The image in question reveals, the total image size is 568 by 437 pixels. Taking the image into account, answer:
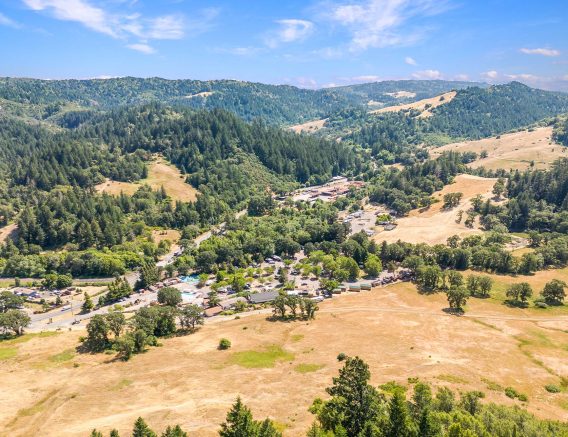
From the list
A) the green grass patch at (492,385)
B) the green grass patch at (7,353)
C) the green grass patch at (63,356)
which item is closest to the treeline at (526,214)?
the green grass patch at (492,385)

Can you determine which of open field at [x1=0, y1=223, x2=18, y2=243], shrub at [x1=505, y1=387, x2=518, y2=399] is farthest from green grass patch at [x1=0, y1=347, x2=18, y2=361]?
shrub at [x1=505, y1=387, x2=518, y2=399]

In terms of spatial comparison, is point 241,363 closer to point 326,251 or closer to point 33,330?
point 33,330

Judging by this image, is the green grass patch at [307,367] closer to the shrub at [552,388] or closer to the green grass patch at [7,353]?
the shrub at [552,388]

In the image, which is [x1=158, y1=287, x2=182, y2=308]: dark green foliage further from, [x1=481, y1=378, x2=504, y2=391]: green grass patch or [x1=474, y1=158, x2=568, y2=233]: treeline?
[x1=474, y1=158, x2=568, y2=233]: treeline

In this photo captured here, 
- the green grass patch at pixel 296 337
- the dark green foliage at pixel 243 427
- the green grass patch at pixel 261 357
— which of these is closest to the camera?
the dark green foliage at pixel 243 427

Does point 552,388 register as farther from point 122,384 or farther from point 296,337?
point 122,384

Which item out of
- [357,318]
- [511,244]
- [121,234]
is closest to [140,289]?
[121,234]
